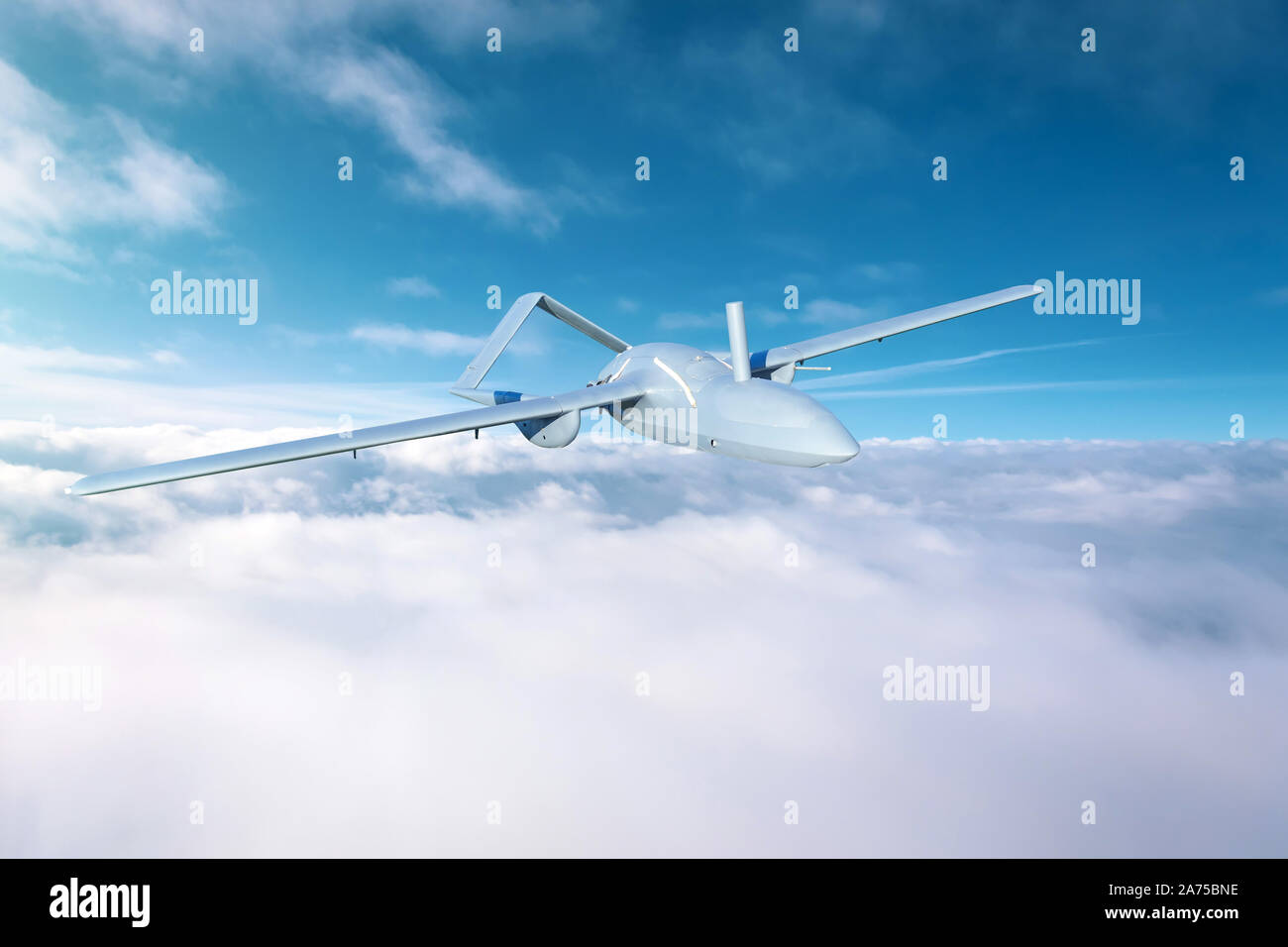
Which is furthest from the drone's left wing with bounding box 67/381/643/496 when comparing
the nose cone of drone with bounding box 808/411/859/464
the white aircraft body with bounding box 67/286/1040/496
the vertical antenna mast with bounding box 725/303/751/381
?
the nose cone of drone with bounding box 808/411/859/464

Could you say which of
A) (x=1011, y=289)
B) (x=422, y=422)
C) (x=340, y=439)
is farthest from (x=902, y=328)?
(x=340, y=439)

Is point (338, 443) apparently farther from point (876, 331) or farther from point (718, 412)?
point (876, 331)

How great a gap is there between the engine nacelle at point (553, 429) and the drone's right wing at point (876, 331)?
5.89 m

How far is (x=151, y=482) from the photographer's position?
10070 millimetres

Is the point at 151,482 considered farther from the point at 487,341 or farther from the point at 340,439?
the point at 487,341

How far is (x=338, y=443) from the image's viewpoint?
1093cm

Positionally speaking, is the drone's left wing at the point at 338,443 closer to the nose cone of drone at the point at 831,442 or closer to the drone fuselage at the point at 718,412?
the drone fuselage at the point at 718,412

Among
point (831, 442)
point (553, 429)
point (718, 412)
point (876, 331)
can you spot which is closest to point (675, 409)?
point (718, 412)

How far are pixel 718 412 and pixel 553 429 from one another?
387 centimetres

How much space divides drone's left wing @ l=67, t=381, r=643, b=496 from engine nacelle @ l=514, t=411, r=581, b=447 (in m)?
0.22

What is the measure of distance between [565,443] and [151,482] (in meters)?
7.45

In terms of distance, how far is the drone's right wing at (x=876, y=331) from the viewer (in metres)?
17.3

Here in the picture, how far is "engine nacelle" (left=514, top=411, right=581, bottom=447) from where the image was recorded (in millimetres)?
13719

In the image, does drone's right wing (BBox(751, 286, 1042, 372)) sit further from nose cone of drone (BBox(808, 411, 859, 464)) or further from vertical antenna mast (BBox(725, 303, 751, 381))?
nose cone of drone (BBox(808, 411, 859, 464))
